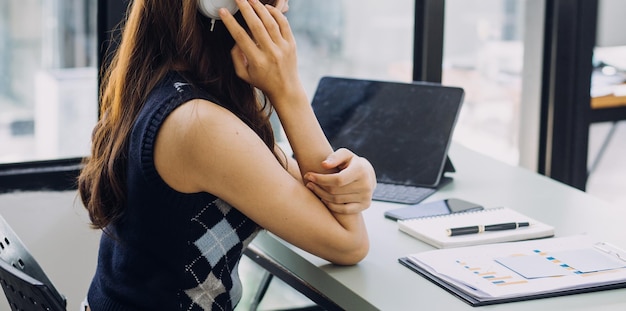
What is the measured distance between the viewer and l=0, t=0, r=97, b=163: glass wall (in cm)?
240

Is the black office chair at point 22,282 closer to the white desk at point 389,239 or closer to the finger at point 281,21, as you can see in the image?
the white desk at point 389,239

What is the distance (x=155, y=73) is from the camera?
146 cm

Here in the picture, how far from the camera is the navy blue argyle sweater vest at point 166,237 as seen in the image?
139 cm

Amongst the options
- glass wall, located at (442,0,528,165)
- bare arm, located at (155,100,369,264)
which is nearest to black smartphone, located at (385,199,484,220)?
bare arm, located at (155,100,369,264)

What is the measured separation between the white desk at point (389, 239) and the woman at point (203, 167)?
0.24ft

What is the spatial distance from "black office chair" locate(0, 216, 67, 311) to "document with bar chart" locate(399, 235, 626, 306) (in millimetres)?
569

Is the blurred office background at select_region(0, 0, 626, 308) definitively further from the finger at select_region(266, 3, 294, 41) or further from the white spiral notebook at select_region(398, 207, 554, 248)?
the finger at select_region(266, 3, 294, 41)

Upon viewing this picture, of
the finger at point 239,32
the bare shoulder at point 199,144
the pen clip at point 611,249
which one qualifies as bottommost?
the pen clip at point 611,249

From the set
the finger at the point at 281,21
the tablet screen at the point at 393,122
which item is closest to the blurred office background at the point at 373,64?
the tablet screen at the point at 393,122

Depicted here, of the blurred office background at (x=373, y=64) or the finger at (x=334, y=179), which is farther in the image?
the blurred office background at (x=373, y=64)

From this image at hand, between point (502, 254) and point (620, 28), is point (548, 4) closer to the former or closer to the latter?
point (620, 28)

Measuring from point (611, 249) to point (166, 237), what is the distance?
721 mm

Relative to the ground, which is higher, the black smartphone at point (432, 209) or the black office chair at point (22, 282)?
the black office chair at point (22, 282)

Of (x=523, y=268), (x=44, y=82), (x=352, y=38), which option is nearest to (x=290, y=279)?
(x=523, y=268)
